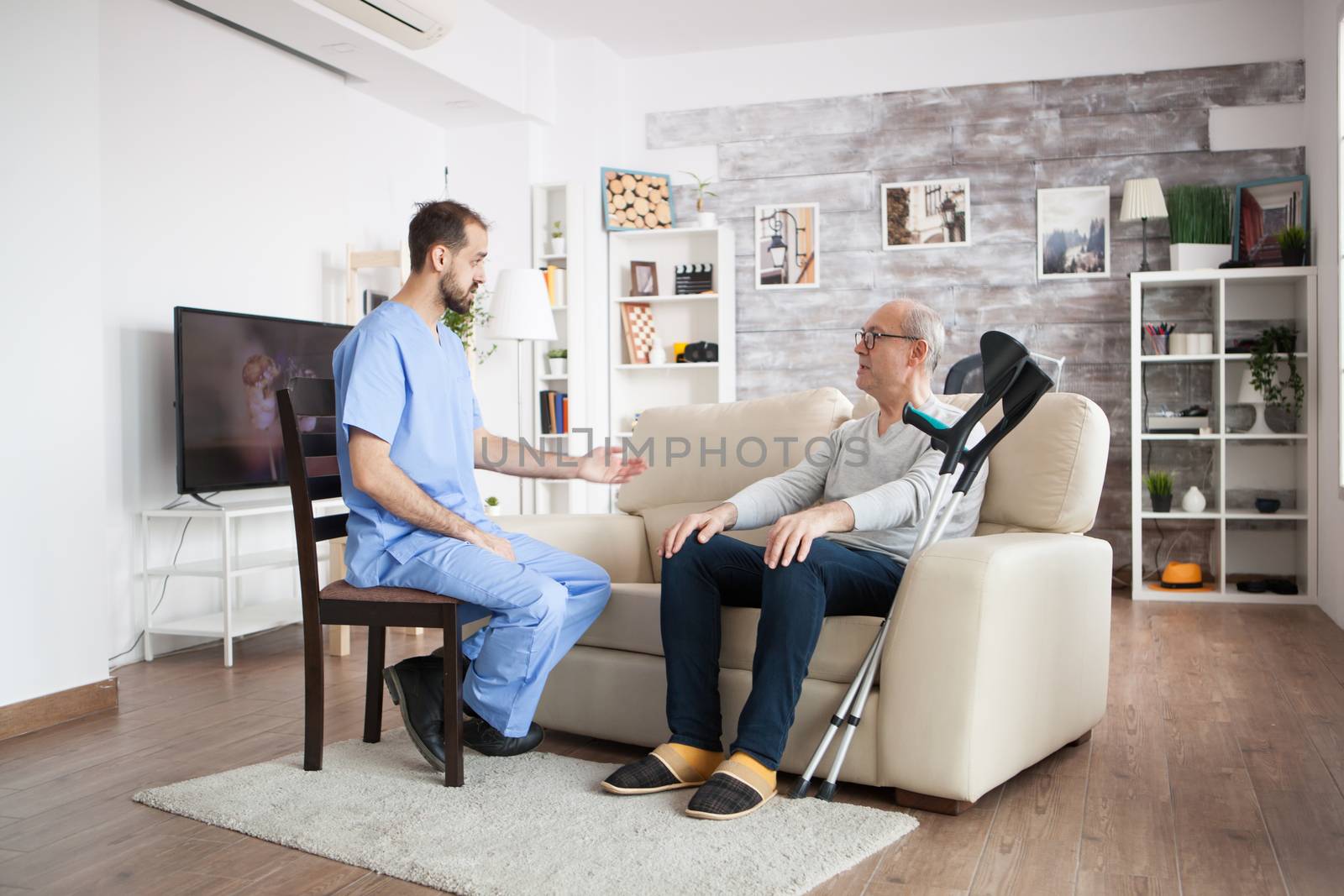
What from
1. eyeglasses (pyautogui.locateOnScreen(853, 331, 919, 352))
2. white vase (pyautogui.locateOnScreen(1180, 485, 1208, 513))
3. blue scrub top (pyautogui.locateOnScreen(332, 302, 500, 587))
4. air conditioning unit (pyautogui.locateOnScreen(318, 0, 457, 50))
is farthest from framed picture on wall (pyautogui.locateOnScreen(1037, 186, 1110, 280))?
blue scrub top (pyautogui.locateOnScreen(332, 302, 500, 587))

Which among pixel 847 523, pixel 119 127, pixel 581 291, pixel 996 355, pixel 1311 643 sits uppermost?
pixel 119 127

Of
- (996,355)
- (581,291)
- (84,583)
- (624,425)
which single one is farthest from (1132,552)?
(84,583)

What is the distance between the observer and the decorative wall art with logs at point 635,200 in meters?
5.86

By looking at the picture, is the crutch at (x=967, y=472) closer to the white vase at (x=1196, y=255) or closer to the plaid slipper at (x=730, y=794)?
the plaid slipper at (x=730, y=794)

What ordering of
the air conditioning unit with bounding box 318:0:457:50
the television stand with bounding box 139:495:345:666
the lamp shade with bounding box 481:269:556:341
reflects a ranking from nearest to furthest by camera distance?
the television stand with bounding box 139:495:345:666, the air conditioning unit with bounding box 318:0:457:50, the lamp shade with bounding box 481:269:556:341

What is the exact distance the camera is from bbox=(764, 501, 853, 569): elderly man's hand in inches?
85.8

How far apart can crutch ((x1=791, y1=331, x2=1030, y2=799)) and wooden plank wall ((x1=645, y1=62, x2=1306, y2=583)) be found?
3.52 meters

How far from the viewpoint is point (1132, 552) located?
5.23 m

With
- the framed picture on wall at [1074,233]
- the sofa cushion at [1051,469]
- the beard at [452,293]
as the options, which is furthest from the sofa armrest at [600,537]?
the framed picture on wall at [1074,233]

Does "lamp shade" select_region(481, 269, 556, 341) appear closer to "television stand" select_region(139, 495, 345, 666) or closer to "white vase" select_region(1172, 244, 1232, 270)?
"television stand" select_region(139, 495, 345, 666)

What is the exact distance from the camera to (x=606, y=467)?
277 cm

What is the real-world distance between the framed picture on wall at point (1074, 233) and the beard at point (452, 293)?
152 inches

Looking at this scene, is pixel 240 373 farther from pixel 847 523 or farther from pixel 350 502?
pixel 847 523

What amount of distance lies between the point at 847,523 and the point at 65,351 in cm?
225
